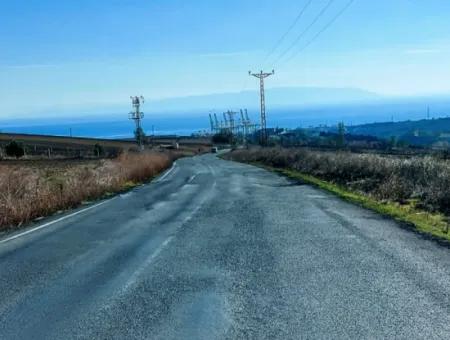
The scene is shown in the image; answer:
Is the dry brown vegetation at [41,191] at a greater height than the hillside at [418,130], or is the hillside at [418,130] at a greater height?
the dry brown vegetation at [41,191]

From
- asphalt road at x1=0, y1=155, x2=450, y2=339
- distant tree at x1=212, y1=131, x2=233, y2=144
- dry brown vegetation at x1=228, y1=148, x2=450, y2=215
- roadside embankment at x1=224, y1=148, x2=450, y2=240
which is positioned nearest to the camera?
asphalt road at x1=0, y1=155, x2=450, y2=339

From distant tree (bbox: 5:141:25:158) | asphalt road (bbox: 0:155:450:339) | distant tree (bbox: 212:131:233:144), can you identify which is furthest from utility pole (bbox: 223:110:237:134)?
asphalt road (bbox: 0:155:450:339)

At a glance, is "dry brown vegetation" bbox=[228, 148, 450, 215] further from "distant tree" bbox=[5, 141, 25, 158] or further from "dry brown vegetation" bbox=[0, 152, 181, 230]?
"distant tree" bbox=[5, 141, 25, 158]

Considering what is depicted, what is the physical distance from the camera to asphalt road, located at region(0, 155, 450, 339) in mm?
5395

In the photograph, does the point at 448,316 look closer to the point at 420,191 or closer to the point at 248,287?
the point at 248,287

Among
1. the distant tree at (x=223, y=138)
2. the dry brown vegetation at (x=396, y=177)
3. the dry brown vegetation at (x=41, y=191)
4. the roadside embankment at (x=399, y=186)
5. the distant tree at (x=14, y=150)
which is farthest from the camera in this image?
the distant tree at (x=223, y=138)

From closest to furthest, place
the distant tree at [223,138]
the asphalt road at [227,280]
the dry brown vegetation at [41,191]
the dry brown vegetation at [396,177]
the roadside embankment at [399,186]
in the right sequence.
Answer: the asphalt road at [227,280], the roadside embankment at [399,186], the dry brown vegetation at [41,191], the dry brown vegetation at [396,177], the distant tree at [223,138]

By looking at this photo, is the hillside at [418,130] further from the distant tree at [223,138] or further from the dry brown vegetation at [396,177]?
the distant tree at [223,138]

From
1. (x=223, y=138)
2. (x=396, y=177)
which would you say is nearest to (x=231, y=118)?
(x=223, y=138)

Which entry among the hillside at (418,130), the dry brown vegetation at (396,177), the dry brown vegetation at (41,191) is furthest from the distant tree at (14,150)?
the dry brown vegetation at (396,177)

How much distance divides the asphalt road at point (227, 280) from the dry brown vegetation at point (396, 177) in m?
3.21

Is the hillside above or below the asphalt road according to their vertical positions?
below

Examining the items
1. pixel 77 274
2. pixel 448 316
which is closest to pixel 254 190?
pixel 77 274

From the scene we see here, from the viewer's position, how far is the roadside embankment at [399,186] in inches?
504
